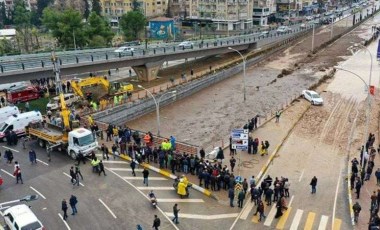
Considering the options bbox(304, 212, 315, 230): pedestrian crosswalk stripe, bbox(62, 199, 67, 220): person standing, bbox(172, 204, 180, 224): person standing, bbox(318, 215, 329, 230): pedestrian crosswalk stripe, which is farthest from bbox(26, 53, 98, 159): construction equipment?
bbox(318, 215, 329, 230): pedestrian crosswalk stripe

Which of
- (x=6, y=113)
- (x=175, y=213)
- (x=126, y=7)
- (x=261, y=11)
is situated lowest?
(x=175, y=213)

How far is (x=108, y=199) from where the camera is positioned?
91.7 feet

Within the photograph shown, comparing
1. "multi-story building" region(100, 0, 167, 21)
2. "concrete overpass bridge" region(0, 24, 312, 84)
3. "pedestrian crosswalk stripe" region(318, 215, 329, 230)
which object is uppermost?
"multi-story building" region(100, 0, 167, 21)

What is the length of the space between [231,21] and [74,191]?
10644cm

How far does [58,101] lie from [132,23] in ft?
202

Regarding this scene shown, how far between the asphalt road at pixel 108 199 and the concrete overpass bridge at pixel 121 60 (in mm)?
18510

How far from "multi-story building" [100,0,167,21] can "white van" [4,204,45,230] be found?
12463cm

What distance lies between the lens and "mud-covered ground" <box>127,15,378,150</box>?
152ft

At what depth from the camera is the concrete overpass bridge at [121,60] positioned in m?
49.6

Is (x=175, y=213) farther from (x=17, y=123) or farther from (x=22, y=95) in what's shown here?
(x=22, y=95)

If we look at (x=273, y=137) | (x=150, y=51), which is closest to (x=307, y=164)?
(x=273, y=137)

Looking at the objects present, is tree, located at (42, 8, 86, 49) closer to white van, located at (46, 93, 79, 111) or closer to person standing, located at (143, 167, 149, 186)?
white van, located at (46, 93, 79, 111)

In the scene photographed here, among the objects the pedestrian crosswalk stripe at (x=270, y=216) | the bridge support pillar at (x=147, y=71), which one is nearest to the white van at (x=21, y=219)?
the pedestrian crosswalk stripe at (x=270, y=216)

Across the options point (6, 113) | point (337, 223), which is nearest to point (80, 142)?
point (6, 113)
